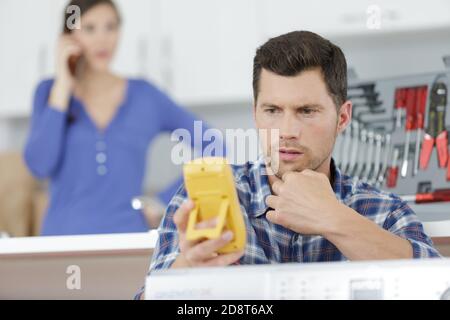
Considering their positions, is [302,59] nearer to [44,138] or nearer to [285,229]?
[285,229]

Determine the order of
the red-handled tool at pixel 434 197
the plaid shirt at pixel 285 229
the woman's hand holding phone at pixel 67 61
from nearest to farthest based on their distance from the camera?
the plaid shirt at pixel 285 229, the red-handled tool at pixel 434 197, the woman's hand holding phone at pixel 67 61

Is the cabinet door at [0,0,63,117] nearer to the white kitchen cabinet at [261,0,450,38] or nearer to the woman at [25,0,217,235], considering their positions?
the white kitchen cabinet at [261,0,450,38]

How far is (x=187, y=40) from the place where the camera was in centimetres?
332

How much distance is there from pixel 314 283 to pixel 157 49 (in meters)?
2.67

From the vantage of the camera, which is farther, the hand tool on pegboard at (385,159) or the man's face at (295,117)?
the hand tool on pegboard at (385,159)

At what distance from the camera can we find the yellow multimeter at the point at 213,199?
795 millimetres

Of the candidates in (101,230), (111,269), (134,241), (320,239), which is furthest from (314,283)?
(101,230)

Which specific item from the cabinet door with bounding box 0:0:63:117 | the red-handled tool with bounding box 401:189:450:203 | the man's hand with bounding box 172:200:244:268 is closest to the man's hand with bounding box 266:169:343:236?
the man's hand with bounding box 172:200:244:268

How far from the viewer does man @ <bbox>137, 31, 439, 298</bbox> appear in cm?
98

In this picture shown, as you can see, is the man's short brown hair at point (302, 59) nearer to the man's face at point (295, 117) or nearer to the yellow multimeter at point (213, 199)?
the man's face at point (295, 117)

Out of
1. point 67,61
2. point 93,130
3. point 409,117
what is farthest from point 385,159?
point 67,61

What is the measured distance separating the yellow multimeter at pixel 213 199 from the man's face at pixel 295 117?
27 cm

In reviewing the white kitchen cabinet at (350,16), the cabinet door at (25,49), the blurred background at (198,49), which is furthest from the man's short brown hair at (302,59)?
the cabinet door at (25,49)

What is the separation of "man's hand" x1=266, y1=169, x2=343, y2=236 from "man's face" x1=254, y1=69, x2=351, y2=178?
0.14 metres
